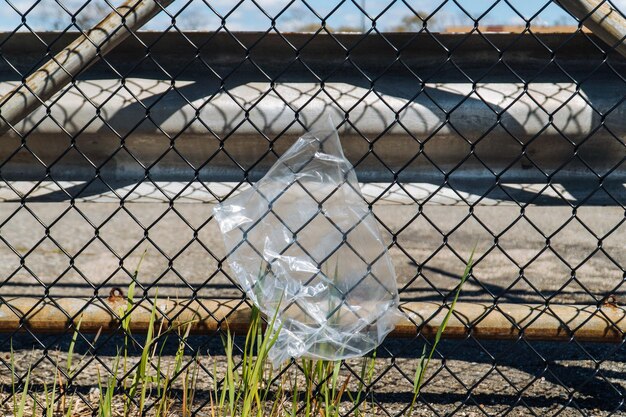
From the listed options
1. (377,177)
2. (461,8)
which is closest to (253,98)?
(377,177)

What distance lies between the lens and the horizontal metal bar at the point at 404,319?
2723 millimetres

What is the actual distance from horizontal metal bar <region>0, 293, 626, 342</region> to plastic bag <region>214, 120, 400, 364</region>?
0.17 metres

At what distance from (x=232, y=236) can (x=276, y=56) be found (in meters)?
0.85

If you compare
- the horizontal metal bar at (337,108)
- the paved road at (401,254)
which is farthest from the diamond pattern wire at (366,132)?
the paved road at (401,254)

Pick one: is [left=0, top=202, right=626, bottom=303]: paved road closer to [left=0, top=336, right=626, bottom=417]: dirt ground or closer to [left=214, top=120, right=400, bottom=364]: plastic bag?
[left=0, top=336, right=626, bottom=417]: dirt ground

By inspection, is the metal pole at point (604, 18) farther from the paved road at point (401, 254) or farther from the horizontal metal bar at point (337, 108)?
the paved road at point (401, 254)

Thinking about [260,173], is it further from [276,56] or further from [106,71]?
[106,71]

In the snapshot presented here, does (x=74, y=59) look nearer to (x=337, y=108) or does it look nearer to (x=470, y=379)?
(x=337, y=108)

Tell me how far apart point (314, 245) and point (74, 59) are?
108 cm

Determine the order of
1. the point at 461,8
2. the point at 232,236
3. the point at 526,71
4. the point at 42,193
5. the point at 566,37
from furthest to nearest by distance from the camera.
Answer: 1. the point at 42,193
2. the point at 526,71
3. the point at 566,37
4. the point at 232,236
5. the point at 461,8

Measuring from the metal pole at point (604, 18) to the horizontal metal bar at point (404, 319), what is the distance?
0.98 meters

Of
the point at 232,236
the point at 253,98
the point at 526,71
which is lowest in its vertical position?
the point at 232,236

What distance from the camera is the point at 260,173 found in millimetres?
3211

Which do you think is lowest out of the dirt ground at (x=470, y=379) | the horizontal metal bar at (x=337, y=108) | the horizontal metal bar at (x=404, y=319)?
the dirt ground at (x=470, y=379)
